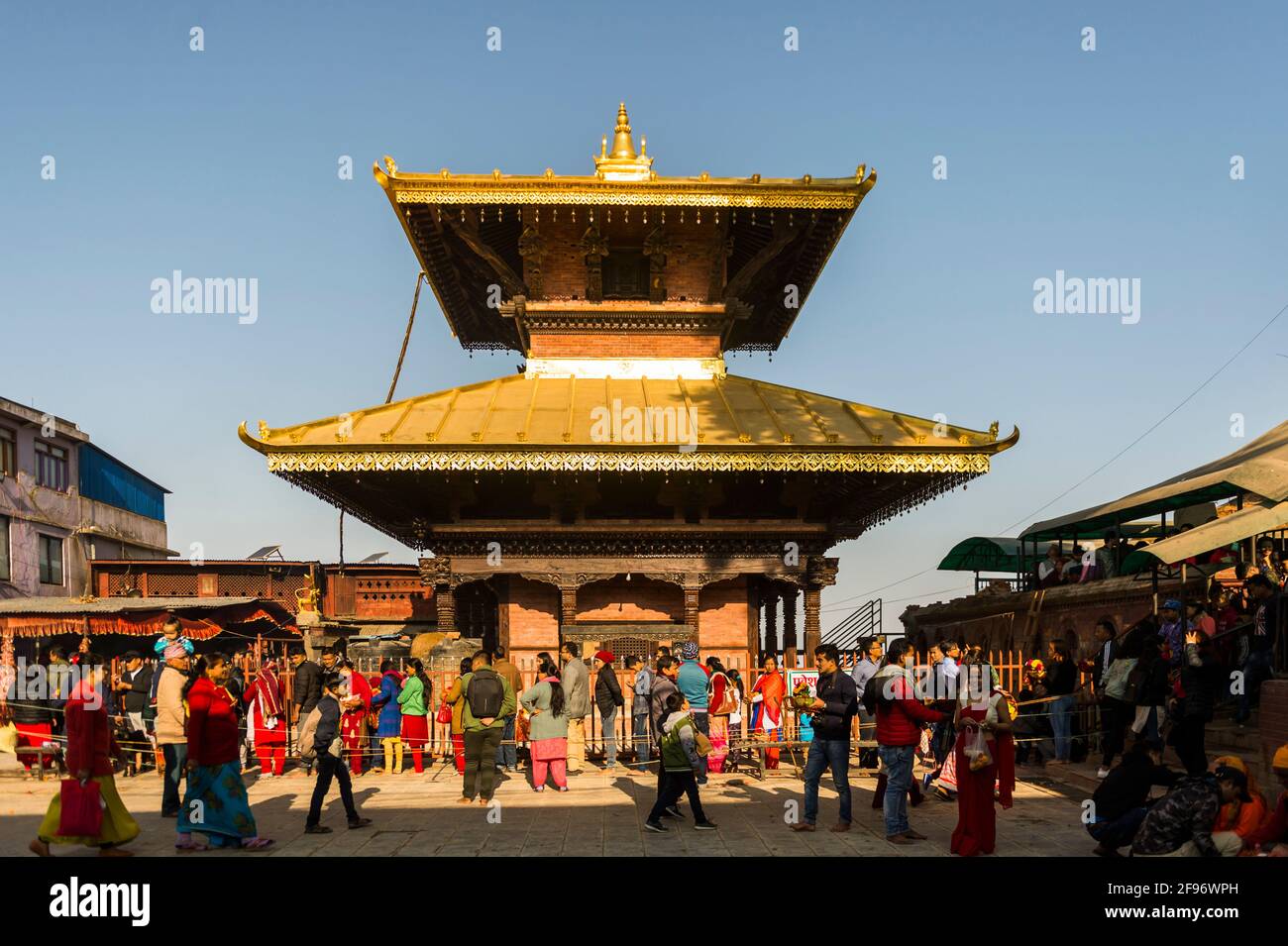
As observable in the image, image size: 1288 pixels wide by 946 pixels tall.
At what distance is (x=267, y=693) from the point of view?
16172 mm

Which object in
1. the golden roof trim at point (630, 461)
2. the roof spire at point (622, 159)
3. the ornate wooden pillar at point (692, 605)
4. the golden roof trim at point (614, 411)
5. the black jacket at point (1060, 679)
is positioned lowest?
the black jacket at point (1060, 679)

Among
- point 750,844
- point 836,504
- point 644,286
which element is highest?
point 644,286

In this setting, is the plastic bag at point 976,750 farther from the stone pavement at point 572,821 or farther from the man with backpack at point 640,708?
the man with backpack at point 640,708

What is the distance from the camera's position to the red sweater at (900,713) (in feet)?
33.5

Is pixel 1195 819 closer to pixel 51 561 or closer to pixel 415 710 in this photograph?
pixel 415 710

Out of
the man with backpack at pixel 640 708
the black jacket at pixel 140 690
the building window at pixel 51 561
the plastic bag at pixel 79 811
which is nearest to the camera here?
the plastic bag at pixel 79 811

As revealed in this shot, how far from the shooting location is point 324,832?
11.3 meters

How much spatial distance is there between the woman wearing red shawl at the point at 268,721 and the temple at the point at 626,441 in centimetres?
336

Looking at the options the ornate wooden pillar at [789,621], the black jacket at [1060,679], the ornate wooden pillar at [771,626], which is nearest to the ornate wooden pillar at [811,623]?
the ornate wooden pillar at [789,621]

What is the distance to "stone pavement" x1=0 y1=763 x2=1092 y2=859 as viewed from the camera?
409 inches
